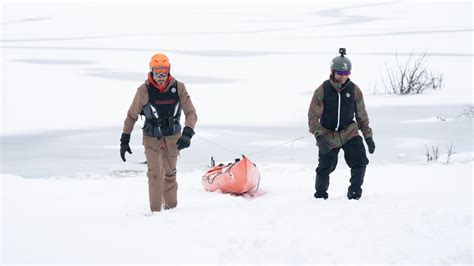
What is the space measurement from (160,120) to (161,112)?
8 cm

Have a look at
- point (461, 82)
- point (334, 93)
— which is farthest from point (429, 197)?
point (461, 82)

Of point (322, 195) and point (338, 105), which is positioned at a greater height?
point (338, 105)

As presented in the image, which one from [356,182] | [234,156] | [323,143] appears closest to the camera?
[323,143]

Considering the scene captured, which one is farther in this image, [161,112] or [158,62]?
[161,112]

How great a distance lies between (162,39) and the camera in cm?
3309

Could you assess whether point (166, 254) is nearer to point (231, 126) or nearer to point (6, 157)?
point (6, 157)

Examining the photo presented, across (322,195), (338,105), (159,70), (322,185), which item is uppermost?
(159,70)

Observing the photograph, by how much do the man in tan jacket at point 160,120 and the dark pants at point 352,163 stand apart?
1.39m

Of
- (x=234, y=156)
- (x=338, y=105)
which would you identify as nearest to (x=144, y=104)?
(x=338, y=105)

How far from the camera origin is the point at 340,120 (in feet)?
19.2

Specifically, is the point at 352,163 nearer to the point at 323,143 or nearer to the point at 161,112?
the point at 323,143

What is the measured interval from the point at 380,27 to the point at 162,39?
12693 mm

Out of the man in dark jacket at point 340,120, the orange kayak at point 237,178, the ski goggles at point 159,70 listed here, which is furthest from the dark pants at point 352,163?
the ski goggles at point 159,70

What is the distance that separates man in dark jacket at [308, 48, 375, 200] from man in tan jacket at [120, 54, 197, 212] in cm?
123
